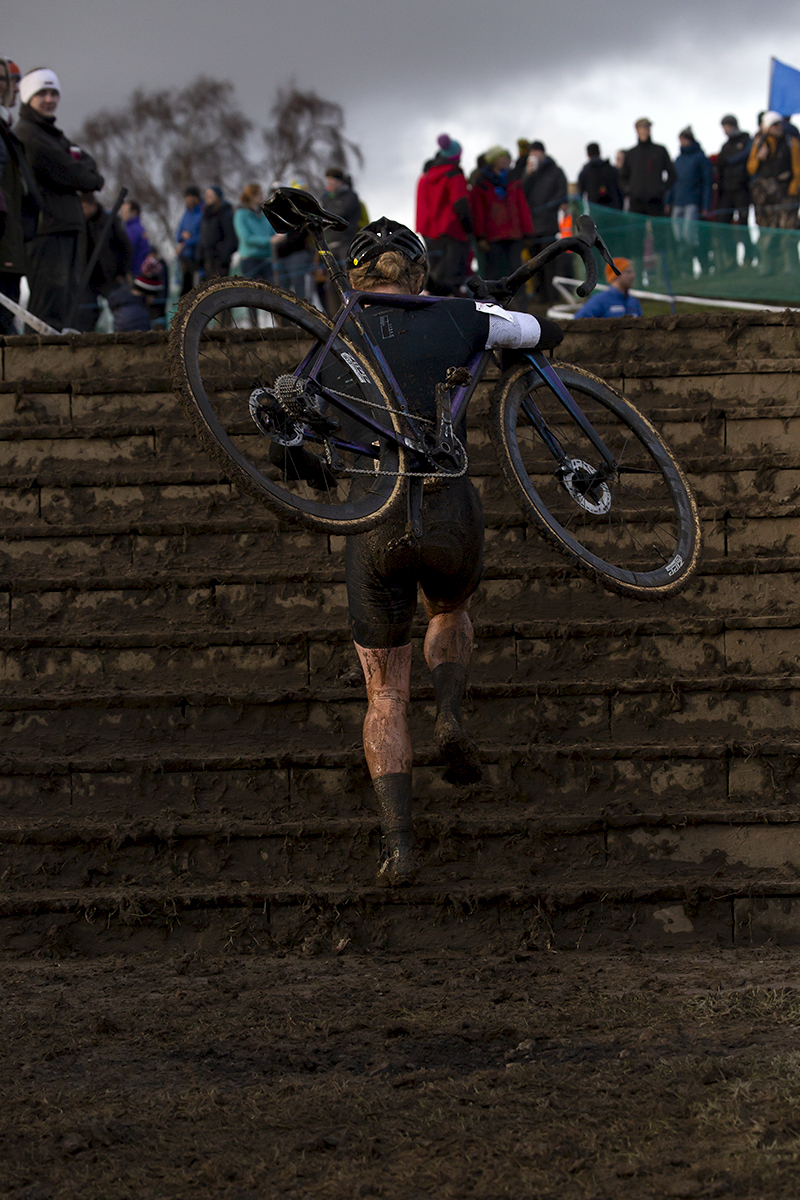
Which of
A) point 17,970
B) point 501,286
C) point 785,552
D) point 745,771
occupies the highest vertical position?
point 501,286

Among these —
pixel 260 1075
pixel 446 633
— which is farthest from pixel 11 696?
pixel 260 1075

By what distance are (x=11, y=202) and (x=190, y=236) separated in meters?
6.74

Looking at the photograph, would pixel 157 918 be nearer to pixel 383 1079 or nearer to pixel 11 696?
pixel 11 696

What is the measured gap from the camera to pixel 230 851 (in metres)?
5.88

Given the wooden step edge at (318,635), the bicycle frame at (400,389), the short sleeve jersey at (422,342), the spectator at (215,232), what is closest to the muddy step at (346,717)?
the wooden step edge at (318,635)

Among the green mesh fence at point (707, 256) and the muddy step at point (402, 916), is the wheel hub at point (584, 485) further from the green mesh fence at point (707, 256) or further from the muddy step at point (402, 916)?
the green mesh fence at point (707, 256)

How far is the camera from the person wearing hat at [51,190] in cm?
963

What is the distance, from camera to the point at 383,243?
17.3ft

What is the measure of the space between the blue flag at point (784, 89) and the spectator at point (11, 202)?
10634 millimetres

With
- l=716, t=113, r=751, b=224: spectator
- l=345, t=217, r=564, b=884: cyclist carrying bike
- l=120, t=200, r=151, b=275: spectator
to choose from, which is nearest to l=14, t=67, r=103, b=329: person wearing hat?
l=120, t=200, r=151, b=275: spectator

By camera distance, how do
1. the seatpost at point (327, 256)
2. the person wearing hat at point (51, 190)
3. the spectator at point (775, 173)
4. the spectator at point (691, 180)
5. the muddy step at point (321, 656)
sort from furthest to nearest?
the spectator at point (691, 180) → the spectator at point (775, 173) → the person wearing hat at point (51, 190) → the muddy step at point (321, 656) → the seatpost at point (327, 256)

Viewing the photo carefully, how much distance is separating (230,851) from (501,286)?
2.66 metres

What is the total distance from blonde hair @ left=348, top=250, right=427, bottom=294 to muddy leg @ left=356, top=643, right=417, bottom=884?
4.70ft

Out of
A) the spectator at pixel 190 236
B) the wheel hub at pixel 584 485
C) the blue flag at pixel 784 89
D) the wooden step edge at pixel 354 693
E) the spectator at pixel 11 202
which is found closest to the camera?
the wheel hub at pixel 584 485
